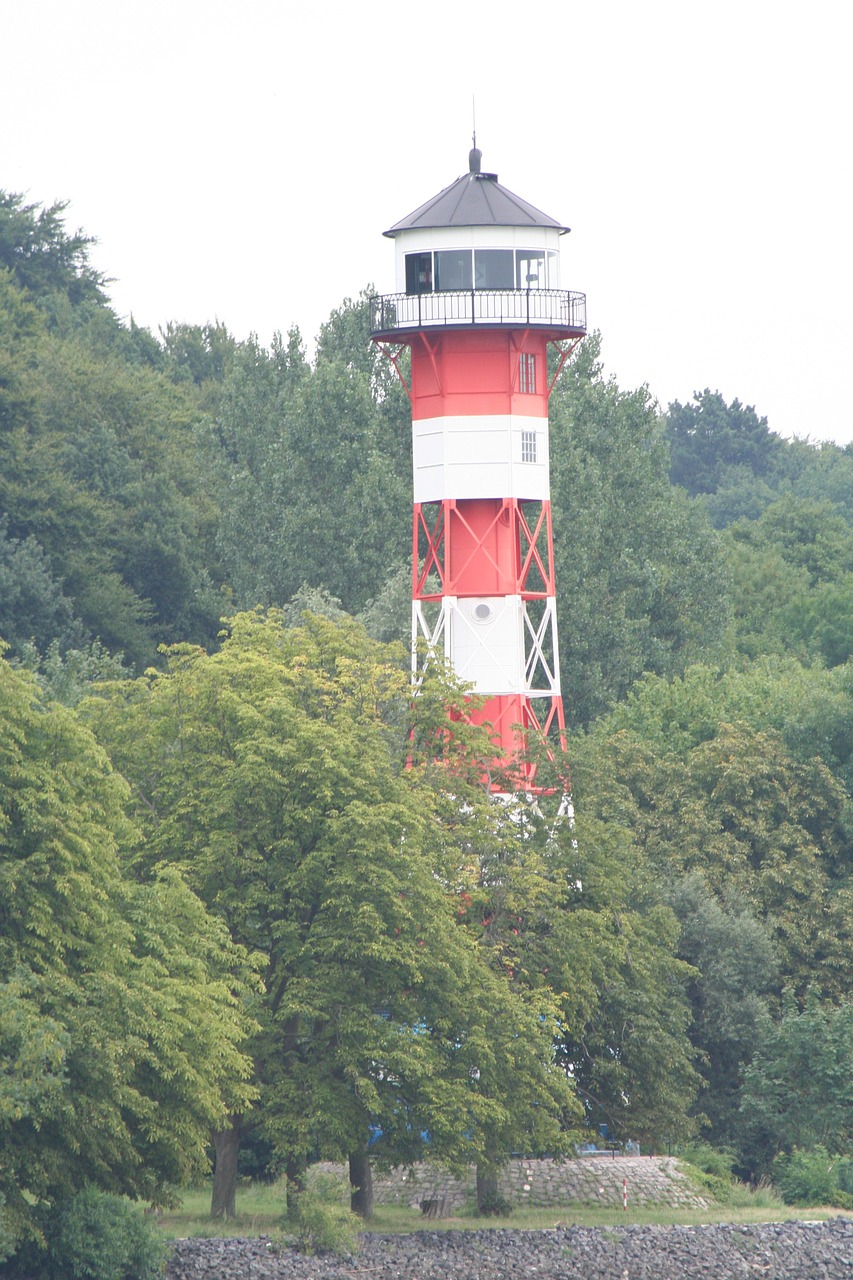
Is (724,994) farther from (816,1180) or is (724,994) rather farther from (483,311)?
(483,311)

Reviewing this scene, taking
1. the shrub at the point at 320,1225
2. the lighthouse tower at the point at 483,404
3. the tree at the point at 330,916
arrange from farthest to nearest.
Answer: the lighthouse tower at the point at 483,404 → the tree at the point at 330,916 → the shrub at the point at 320,1225

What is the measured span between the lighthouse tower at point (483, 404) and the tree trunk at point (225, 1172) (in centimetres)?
1165

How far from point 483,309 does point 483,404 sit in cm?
203

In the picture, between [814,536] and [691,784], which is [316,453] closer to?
[691,784]

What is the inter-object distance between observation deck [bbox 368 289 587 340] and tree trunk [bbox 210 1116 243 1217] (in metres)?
18.1

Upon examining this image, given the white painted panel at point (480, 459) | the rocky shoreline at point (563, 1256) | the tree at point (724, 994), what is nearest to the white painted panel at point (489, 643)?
the white painted panel at point (480, 459)

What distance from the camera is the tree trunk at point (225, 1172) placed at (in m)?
42.0

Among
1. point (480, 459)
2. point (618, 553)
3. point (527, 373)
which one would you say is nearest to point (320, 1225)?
point (480, 459)

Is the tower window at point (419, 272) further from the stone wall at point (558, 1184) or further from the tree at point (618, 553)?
the tree at point (618, 553)

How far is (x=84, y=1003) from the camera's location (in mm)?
35312

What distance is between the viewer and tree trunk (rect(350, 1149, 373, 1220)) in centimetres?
4306

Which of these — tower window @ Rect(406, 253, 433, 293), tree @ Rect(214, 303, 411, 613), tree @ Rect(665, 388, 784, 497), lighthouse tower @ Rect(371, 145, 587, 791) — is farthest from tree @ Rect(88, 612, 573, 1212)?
tree @ Rect(665, 388, 784, 497)

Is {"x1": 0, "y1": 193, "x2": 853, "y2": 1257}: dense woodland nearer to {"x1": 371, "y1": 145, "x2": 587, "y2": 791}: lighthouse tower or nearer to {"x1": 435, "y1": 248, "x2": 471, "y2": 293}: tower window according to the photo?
{"x1": 371, "y1": 145, "x2": 587, "y2": 791}: lighthouse tower

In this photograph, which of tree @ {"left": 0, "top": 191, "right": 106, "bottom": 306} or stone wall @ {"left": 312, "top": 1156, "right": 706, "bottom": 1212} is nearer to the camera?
stone wall @ {"left": 312, "top": 1156, "right": 706, "bottom": 1212}
